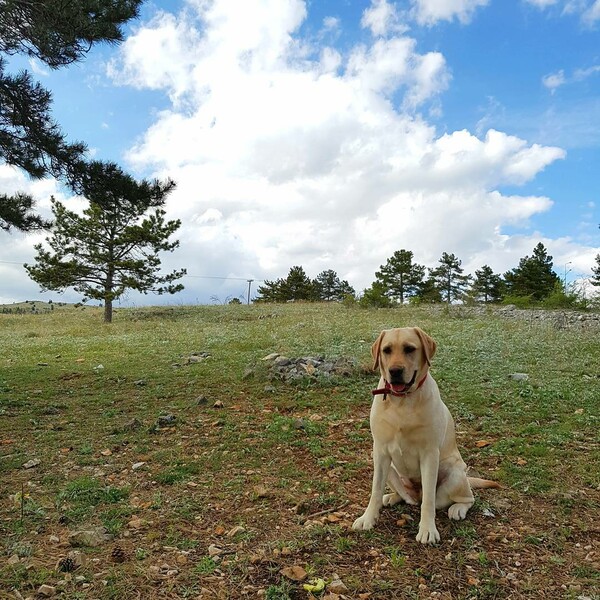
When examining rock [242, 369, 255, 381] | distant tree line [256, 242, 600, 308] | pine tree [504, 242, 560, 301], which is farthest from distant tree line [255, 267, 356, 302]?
rock [242, 369, 255, 381]

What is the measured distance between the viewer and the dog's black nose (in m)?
3.58

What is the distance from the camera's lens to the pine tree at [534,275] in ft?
144

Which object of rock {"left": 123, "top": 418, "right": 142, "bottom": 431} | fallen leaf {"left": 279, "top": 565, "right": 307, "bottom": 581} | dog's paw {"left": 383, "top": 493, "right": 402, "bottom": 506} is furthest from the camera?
rock {"left": 123, "top": 418, "right": 142, "bottom": 431}

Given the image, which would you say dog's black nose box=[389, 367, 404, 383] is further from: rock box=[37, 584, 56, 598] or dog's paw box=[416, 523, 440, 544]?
rock box=[37, 584, 56, 598]

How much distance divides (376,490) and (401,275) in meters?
45.2

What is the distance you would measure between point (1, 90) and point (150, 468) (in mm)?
7409

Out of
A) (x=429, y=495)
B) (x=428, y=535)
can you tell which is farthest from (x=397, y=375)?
(x=428, y=535)

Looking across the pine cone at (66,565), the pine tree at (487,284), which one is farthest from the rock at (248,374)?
the pine tree at (487,284)

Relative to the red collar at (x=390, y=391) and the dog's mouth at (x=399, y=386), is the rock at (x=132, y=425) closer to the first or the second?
the red collar at (x=390, y=391)

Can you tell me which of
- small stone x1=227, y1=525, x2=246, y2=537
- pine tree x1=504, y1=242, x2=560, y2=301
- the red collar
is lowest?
small stone x1=227, y1=525, x2=246, y2=537

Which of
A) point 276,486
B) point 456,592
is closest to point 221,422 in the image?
point 276,486

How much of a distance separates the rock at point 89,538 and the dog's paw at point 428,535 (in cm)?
234

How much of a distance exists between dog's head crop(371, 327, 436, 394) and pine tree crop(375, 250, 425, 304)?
44.1 meters

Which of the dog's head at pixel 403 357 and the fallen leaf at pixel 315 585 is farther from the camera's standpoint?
the dog's head at pixel 403 357
